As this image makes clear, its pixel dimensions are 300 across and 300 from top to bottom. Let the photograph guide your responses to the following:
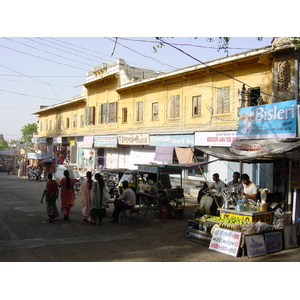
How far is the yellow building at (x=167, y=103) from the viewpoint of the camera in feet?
50.0

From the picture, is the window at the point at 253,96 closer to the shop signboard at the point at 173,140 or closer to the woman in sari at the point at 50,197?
the shop signboard at the point at 173,140

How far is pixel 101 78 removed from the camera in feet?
89.1

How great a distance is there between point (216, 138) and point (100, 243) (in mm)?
10374

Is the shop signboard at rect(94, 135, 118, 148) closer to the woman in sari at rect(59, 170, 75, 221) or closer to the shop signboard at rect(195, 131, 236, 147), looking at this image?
the shop signboard at rect(195, 131, 236, 147)

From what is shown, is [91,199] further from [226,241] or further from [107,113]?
[107,113]

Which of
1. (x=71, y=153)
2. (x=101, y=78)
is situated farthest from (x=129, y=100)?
(x=71, y=153)

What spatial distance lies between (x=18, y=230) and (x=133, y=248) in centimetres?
375

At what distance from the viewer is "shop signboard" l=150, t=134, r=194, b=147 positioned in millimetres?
18641

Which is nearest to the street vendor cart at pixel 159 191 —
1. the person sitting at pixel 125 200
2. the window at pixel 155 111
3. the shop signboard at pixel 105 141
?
the person sitting at pixel 125 200

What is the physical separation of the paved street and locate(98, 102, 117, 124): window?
15357 mm

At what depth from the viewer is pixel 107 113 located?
27297mm

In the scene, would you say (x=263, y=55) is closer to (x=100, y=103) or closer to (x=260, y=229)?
(x=260, y=229)

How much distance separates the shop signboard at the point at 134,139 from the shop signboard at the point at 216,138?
469 cm

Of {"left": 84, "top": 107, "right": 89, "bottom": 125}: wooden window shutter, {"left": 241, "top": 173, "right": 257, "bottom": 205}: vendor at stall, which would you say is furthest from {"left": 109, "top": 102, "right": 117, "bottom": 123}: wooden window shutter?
{"left": 241, "top": 173, "right": 257, "bottom": 205}: vendor at stall
